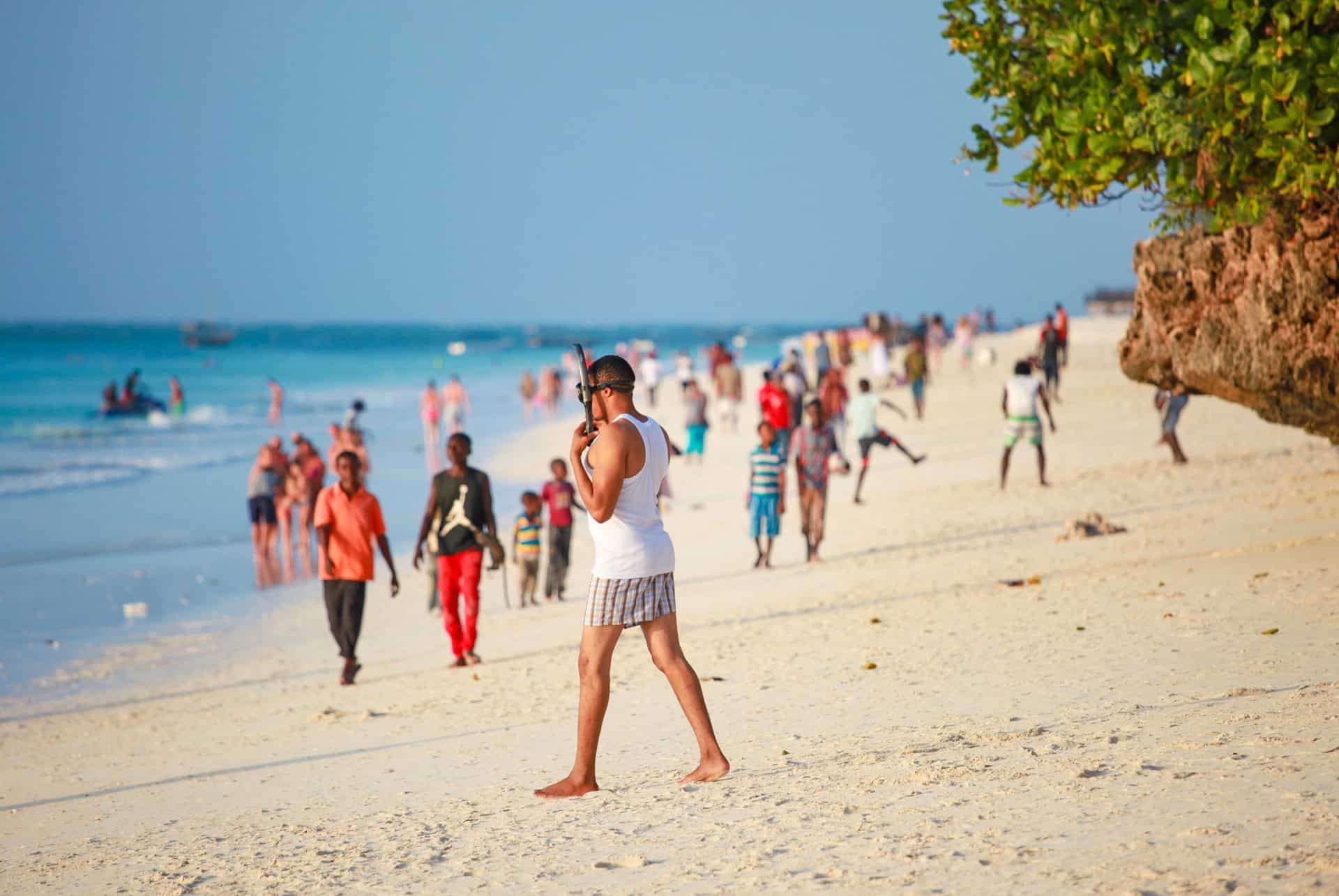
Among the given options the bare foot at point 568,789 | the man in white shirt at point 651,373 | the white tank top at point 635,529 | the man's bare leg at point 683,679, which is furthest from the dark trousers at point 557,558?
the man in white shirt at point 651,373

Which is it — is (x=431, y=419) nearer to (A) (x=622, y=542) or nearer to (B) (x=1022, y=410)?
(B) (x=1022, y=410)

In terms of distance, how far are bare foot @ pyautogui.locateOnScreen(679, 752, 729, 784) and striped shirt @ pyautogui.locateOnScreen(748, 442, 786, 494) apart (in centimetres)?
710

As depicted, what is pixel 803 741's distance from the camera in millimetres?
6070

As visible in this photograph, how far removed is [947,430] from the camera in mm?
25250

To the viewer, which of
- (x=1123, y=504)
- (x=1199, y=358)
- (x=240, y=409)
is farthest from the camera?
(x=240, y=409)

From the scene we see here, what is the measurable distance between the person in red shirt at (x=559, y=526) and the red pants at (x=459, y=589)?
2337mm

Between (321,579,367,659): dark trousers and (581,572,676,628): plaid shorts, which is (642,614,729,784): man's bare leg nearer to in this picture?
(581,572,676,628): plaid shorts

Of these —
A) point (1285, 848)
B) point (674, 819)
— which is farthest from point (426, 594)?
point (1285, 848)

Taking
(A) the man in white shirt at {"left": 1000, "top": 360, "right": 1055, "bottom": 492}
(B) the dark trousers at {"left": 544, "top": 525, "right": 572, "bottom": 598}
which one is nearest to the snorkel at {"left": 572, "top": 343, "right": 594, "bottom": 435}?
(B) the dark trousers at {"left": 544, "top": 525, "right": 572, "bottom": 598}

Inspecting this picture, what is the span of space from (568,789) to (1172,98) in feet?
17.8

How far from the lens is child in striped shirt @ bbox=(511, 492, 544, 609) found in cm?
1131

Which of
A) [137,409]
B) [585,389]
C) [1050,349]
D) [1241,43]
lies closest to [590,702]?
[585,389]

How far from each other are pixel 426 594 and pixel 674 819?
27.6 feet

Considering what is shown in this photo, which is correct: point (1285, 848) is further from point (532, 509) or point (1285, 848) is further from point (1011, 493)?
point (1011, 493)
